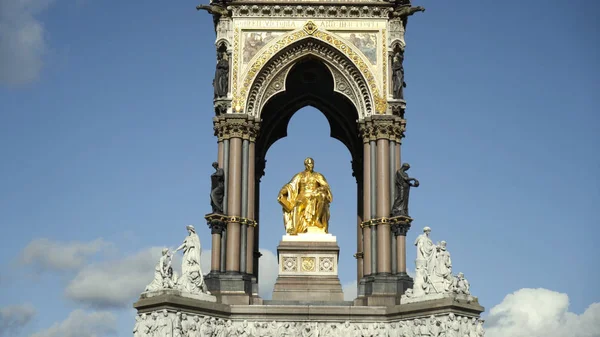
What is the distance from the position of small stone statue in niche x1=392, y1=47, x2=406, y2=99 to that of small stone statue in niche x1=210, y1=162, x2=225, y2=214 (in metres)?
6.25

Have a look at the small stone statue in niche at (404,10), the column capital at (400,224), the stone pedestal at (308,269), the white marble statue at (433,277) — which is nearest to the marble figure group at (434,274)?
the white marble statue at (433,277)

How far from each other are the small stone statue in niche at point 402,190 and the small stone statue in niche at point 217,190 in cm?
Answer: 547

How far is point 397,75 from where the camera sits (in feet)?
111

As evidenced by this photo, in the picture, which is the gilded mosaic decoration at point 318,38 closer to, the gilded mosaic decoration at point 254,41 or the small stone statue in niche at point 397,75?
the gilded mosaic decoration at point 254,41

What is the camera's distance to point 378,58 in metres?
34.1

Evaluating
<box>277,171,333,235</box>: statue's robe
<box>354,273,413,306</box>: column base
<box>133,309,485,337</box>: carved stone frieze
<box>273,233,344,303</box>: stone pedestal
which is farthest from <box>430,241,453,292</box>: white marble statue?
<box>277,171,333,235</box>: statue's robe

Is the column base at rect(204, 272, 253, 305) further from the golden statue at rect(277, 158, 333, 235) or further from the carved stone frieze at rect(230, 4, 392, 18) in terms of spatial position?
the carved stone frieze at rect(230, 4, 392, 18)

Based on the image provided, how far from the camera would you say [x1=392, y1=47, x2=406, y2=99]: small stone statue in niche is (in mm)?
33781

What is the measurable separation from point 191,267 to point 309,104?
10253 mm

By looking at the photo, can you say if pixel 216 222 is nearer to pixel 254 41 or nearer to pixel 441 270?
pixel 254 41

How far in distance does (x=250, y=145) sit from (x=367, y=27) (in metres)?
5.56

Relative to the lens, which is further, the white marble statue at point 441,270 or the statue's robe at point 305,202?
the statue's robe at point 305,202

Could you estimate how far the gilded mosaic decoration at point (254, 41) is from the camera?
34.0m

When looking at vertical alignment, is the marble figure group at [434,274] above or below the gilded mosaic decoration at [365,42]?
below
